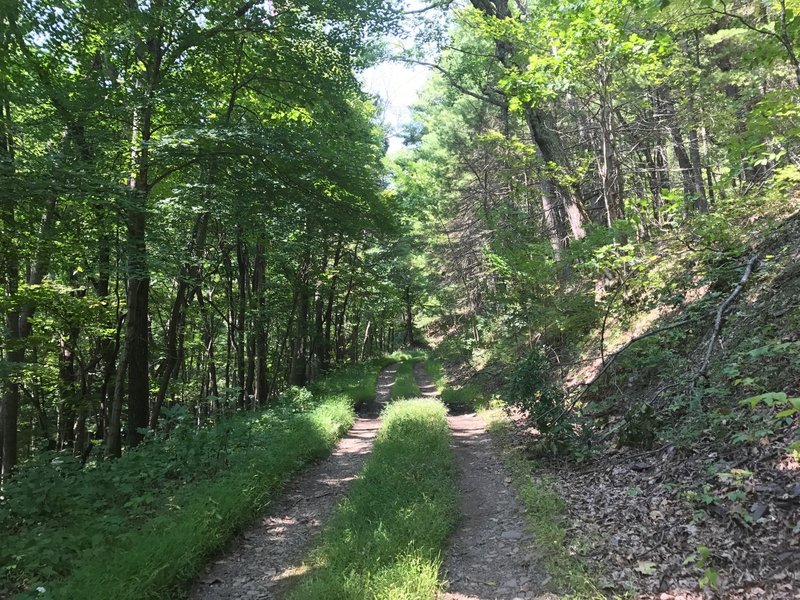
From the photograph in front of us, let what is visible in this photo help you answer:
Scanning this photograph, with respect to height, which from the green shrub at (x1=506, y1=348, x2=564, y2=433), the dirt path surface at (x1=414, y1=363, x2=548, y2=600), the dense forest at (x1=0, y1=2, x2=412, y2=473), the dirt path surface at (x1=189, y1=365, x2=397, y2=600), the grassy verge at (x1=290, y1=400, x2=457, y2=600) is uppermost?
the dense forest at (x1=0, y1=2, x2=412, y2=473)

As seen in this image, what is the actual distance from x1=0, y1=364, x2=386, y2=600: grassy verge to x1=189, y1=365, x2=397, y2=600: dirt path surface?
0.18m

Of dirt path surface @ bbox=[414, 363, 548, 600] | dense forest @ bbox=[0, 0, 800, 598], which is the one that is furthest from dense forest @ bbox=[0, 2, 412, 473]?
dirt path surface @ bbox=[414, 363, 548, 600]

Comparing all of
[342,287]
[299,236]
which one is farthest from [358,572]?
[342,287]

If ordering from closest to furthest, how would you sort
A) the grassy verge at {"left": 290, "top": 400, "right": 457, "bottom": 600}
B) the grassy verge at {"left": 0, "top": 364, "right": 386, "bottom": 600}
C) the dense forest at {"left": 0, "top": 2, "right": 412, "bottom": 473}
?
the grassy verge at {"left": 290, "top": 400, "right": 457, "bottom": 600} < the grassy verge at {"left": 0, "top": 364, "right": 386, "bottom": 600} < the dense forest at {"left": 0, "top": 2, "right": 412, "bottom": 473}

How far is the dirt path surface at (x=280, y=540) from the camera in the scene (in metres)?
4.31

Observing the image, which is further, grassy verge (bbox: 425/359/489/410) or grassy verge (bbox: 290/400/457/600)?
grassy verge (bbox: 425/359/489/410)

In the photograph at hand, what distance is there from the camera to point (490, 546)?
14.9 feet

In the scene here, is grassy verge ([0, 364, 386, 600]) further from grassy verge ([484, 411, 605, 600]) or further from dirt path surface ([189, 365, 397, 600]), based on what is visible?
grassy verge ([484, 411, 605, 600])

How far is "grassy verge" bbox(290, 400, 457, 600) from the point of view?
371 centimetres

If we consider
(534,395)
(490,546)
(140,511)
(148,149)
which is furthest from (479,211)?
(140,511)

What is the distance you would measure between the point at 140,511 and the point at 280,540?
1646 millimetres

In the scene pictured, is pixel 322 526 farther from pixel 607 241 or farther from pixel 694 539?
pixel 607 241

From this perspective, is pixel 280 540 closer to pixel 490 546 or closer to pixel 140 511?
pixel 140 511

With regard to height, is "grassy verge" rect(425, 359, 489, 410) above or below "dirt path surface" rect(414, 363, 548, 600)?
above
